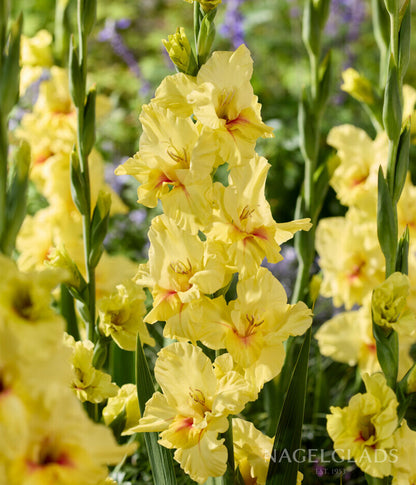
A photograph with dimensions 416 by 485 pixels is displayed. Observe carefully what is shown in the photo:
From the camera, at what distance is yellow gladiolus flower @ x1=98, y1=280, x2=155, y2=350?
111 centimetres

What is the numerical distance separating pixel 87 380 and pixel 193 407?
0.60 feet

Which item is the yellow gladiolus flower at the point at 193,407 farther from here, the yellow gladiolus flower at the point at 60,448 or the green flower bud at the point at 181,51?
the green flower bud at the point at 181,51

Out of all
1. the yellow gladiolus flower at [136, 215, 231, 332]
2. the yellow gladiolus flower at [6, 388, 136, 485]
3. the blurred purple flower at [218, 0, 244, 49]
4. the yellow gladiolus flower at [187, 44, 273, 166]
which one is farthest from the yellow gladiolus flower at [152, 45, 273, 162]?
the blurred purple flower at [218, 0, 244, 49]

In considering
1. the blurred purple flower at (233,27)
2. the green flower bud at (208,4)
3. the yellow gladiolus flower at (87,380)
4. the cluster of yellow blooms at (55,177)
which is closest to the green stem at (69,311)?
the cluster of yellow blooms at (55,177)

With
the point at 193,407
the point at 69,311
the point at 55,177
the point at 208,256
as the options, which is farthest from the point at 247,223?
the point at 55,177

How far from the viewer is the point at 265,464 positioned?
1023 mm

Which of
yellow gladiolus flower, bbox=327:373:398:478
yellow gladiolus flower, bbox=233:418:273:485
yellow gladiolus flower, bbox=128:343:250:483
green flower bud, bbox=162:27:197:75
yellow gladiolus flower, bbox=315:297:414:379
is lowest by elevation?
yellow gladiolus flower, bbox=315:297:414:379

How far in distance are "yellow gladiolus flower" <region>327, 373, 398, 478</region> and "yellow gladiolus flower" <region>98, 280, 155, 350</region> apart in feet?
1.19

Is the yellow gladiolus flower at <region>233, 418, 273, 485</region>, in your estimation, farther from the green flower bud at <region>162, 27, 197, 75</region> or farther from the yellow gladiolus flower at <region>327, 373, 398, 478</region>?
the green flower bud at <region>162, 27, 197, 75</region>

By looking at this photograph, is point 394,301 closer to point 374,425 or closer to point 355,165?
point 374,425

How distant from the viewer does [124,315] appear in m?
1.12

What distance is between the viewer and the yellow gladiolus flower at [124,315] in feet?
3.63

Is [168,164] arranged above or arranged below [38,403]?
above

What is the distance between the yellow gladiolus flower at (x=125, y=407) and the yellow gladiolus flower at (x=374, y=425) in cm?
35
